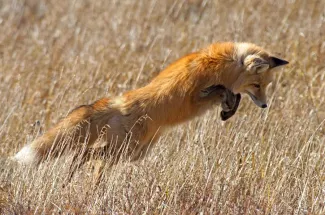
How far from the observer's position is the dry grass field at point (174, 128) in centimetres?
510

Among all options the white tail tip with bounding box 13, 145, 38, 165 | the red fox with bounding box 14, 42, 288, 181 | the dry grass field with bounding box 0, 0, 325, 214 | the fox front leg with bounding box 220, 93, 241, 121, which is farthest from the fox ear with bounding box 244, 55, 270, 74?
the white tail tip with bounding box 13, 145, 38, 165

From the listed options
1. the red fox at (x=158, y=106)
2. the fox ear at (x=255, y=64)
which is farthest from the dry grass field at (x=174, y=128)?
the fox ear at (x=255, y=64)

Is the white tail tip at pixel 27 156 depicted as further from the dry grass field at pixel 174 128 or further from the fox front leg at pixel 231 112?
the fox front leg at pixel 231 112

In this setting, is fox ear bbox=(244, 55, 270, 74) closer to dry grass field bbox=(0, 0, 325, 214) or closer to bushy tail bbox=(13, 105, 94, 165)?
dry grass field bbox=(0, 0, 325, 214)

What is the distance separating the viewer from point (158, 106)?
586 cm

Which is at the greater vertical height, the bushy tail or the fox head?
the fox head

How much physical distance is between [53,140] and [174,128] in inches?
60.1

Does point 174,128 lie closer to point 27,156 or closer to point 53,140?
point 53,140

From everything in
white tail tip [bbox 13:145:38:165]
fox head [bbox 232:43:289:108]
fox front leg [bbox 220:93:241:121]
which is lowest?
white tail tip [bbox 13:145:38:165]

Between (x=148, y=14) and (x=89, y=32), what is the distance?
1005mm

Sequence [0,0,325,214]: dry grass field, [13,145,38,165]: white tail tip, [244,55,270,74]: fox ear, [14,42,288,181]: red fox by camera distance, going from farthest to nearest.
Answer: [244,55,270,74]: fox ear
[14,42,288,181]: red fox
[13,145,38,165]: white tail tip
[0,0,325,214]: dry grass field

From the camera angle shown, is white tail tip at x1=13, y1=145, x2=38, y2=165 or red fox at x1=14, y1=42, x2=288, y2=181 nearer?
white tail tip at x1=13, y1=145, x2=38, y2=165

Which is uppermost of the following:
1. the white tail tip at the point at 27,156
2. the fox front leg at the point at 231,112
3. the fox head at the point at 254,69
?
the fox head at the point at 254,69

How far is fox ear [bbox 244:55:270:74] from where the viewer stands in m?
6.05
